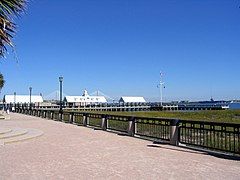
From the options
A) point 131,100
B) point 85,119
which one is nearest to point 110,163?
point 85,119

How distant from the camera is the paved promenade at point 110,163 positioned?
8992 millimetres

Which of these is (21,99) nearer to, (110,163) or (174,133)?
(174,133)

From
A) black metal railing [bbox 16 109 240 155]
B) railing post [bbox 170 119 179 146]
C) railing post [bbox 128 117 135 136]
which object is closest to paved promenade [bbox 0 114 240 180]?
railing post [bbox 170 119 179 146]

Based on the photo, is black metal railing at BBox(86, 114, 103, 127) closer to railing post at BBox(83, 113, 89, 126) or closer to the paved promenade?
railing post at BBox(83, 113, 89, 126)

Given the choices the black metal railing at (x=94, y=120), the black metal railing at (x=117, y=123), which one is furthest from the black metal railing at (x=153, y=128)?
the black metal railing at (x=94, y=120)

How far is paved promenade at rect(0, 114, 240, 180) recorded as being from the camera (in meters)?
8.99

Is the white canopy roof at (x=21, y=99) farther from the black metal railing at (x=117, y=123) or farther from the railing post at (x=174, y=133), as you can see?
the railing post at (x=174, y=133)

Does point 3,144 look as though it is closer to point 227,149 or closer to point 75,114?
point 227,149

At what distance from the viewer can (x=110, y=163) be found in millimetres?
10711

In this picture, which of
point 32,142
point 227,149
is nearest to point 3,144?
point 32,142

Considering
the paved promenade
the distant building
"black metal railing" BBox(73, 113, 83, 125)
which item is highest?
the distant building

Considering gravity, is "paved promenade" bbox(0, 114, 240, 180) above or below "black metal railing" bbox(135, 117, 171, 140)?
below

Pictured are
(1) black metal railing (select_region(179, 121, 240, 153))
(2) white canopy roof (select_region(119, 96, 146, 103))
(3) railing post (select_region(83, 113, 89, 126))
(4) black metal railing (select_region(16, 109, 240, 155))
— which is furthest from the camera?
(2) white canopy roof (select_region(119, 96, 146, 103))

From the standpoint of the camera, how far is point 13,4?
10.8m
